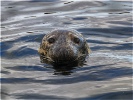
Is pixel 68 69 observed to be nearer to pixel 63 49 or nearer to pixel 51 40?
pixel 63 49

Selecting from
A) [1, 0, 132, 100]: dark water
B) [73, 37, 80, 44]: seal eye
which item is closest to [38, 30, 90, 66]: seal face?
[73, 37, 80, 44]: seal eye

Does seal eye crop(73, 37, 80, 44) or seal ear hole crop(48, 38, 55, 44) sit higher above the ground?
seal ear hole crop(48, 38, 55, 44)

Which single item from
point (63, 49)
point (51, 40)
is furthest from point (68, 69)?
point (51, 40)

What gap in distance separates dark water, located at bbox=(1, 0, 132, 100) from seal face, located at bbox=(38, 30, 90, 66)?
0.21 meters

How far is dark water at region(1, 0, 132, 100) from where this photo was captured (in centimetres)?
673

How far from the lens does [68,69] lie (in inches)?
313

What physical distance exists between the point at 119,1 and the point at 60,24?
4288 mm

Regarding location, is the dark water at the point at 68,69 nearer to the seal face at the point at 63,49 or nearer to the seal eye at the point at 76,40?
the seal face at the point at 63,49

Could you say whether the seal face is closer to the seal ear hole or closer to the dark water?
the seal ear hole

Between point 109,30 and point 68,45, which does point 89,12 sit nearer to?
point 109,30

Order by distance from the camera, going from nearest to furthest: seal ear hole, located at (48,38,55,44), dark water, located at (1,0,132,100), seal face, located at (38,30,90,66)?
dark water, located at (1,0,132,100)
seal face, located at (38,30,90,66)
seal ear hole, located at (48,38,55,44)

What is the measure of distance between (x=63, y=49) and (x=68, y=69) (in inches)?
16.9

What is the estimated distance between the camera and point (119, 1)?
16.1 metres

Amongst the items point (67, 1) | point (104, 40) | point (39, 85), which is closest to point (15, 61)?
point (39, 85)
